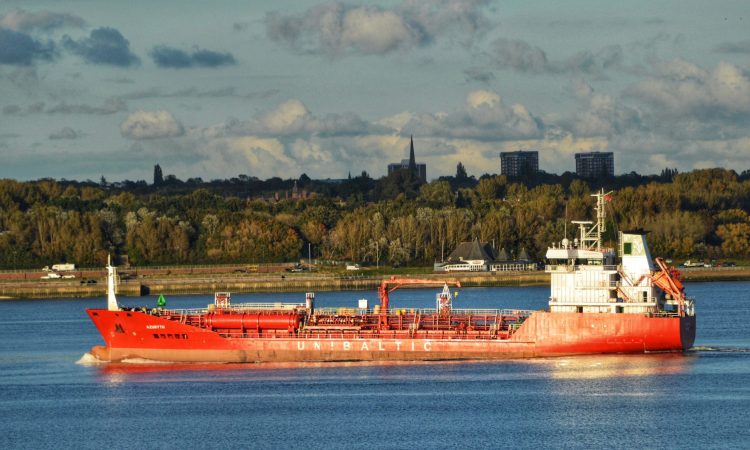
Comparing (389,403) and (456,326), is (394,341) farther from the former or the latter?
(389,403)

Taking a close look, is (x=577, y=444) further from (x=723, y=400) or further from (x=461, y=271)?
(x=461, y=271)

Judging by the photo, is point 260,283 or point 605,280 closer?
point 605,280

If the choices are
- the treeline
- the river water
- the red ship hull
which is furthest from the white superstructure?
the treeline

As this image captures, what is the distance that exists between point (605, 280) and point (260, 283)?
78664 millimetres

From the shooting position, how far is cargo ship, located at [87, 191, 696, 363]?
61125mm

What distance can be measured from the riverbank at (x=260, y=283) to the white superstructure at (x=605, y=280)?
73806mm

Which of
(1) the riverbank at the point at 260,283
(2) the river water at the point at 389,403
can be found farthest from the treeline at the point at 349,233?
(2) the river water at the point at 389,403

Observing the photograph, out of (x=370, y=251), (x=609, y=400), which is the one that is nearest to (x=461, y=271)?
(x=370, y=251)

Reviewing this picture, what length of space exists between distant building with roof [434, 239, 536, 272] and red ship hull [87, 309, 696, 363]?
85.3 metres

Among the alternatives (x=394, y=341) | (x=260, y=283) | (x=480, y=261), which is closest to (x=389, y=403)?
(x=394, y=341)

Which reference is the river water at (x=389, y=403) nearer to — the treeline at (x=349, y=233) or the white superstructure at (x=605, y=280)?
the white superstructure at (x=605, y=280)

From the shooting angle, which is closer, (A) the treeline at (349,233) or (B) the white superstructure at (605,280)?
(B) the white superstructure at (605,280)

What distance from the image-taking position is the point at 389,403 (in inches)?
2105

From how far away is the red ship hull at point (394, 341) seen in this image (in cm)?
6091
